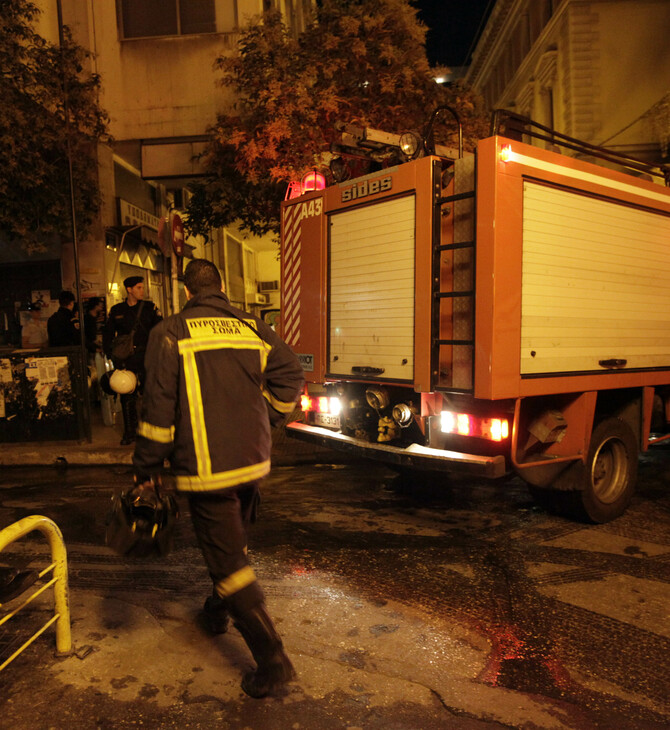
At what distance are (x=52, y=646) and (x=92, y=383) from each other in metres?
8.06

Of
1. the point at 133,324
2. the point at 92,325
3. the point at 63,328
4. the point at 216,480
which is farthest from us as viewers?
the point at 92,325

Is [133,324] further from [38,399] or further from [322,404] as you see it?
[322,404]

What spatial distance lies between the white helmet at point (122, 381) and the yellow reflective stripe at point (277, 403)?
471cm

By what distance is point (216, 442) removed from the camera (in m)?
2.66

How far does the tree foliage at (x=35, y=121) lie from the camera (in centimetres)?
934

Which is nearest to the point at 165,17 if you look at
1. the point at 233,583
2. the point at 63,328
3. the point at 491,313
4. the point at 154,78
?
the point at 154,78

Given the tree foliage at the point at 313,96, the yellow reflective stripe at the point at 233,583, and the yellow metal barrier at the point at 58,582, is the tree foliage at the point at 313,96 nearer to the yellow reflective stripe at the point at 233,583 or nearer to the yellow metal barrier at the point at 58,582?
the yellow metal barrier at the point at 58,582

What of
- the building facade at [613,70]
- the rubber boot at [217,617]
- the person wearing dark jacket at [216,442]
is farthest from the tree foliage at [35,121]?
the building facade at [613,70]

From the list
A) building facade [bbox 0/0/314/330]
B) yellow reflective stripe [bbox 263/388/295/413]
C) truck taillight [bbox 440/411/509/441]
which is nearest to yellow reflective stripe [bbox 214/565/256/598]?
yellow reflective stripe [bbox 263/388/295/413]

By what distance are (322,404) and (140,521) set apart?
3.02 metres

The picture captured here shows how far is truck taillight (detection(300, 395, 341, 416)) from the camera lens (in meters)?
5.64

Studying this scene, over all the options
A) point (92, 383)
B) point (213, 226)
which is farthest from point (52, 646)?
point (213, 226)

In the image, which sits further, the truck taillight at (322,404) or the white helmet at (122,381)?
the white helmet at (122,381)

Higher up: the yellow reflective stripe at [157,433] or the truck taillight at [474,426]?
the yellow reflective stripe at [157,433]
